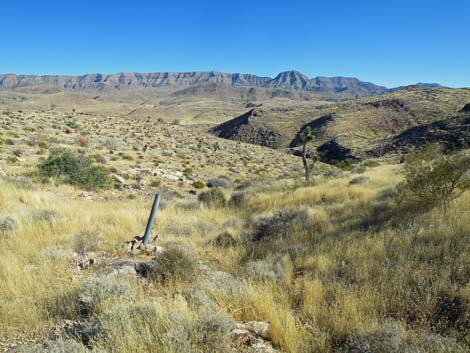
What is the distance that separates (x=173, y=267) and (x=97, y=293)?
1.28 m

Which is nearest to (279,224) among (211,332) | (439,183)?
(439,183)

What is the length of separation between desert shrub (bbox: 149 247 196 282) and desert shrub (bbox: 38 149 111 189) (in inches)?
427

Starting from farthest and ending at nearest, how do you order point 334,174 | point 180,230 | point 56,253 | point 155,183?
point 334,174, point 155,183, point 180,230, point 56,253

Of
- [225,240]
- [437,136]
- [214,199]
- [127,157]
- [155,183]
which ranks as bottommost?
[155,183]

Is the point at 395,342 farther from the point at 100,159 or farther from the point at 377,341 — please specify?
the point at 100,159

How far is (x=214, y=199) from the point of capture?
43.7ft

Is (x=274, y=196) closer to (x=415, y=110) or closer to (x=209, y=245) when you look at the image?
(x=209, y=245)

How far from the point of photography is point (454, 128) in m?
51.9

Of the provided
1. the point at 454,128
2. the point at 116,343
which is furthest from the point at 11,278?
the point at 454,128

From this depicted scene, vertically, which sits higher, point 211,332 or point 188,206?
point 211,332

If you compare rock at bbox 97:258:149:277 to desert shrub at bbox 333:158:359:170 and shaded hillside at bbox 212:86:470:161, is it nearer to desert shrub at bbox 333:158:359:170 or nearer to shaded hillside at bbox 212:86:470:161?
desert shrub at bbox 333:158:359:170

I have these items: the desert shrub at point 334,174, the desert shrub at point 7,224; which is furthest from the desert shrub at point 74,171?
the desert shrub at point 334,174

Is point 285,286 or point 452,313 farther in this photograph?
point 285,286

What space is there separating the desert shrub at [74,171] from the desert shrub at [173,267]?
427 inches
